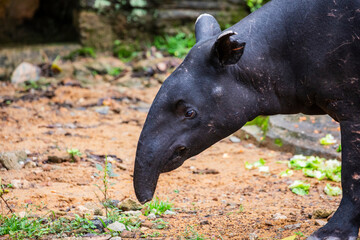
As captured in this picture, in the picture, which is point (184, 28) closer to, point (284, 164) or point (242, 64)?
point (284, 164)

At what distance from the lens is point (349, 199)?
3311 mm

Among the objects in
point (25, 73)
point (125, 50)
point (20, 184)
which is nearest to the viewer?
point (20, 184)

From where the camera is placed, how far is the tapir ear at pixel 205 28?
3.86m

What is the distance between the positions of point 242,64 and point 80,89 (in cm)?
582

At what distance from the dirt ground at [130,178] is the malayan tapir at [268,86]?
563 mm

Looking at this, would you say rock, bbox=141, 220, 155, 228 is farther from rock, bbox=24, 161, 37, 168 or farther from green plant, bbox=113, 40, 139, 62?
green plant, bbox=113, 40, 139, 62

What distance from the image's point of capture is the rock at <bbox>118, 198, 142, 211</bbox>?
13.4 feet

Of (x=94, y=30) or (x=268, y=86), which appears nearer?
(x=268, y=86)

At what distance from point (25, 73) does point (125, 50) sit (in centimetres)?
226

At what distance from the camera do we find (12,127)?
6.68 metres

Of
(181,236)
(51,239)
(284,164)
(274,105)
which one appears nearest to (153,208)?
(181,236)

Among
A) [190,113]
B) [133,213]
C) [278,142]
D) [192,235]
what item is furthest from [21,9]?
[192,235]

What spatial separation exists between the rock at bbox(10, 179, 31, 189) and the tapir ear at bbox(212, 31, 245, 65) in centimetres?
227

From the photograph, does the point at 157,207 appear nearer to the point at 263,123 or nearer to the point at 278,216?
the point at 278,216
